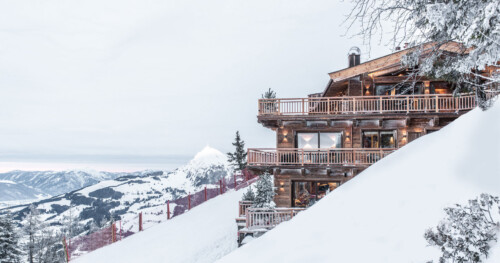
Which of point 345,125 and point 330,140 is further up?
point 345,125

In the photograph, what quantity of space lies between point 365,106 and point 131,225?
19.3m

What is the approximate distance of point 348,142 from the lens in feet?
74.9

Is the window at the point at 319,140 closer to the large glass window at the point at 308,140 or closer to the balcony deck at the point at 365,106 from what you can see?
the large glass window at the point at 308,140

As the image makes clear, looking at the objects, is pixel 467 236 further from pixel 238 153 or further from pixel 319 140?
pixel 238 153

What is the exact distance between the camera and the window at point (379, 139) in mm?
22789

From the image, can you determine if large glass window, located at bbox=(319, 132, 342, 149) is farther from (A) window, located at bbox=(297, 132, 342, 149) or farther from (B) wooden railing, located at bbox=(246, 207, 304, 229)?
(B) wooden railing, located at bbox=(246, 207, 304, 229)

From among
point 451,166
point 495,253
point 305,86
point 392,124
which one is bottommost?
point 495,253

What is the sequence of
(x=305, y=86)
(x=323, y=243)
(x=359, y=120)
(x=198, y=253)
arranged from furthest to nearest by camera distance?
1. (x=305, y=86)
2. (x=359, y=120)
3. (x=198, y=253)
4. (x=323, y=243)

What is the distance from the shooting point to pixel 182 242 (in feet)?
72.5

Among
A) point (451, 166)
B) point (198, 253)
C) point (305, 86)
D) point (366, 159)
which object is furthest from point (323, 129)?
point (305, 86)

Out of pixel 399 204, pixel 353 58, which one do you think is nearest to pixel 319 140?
pixel 353 58

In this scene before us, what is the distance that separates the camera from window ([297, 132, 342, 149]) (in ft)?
76.4

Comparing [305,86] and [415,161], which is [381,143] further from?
[305,86]

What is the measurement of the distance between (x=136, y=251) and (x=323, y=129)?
14511mm
